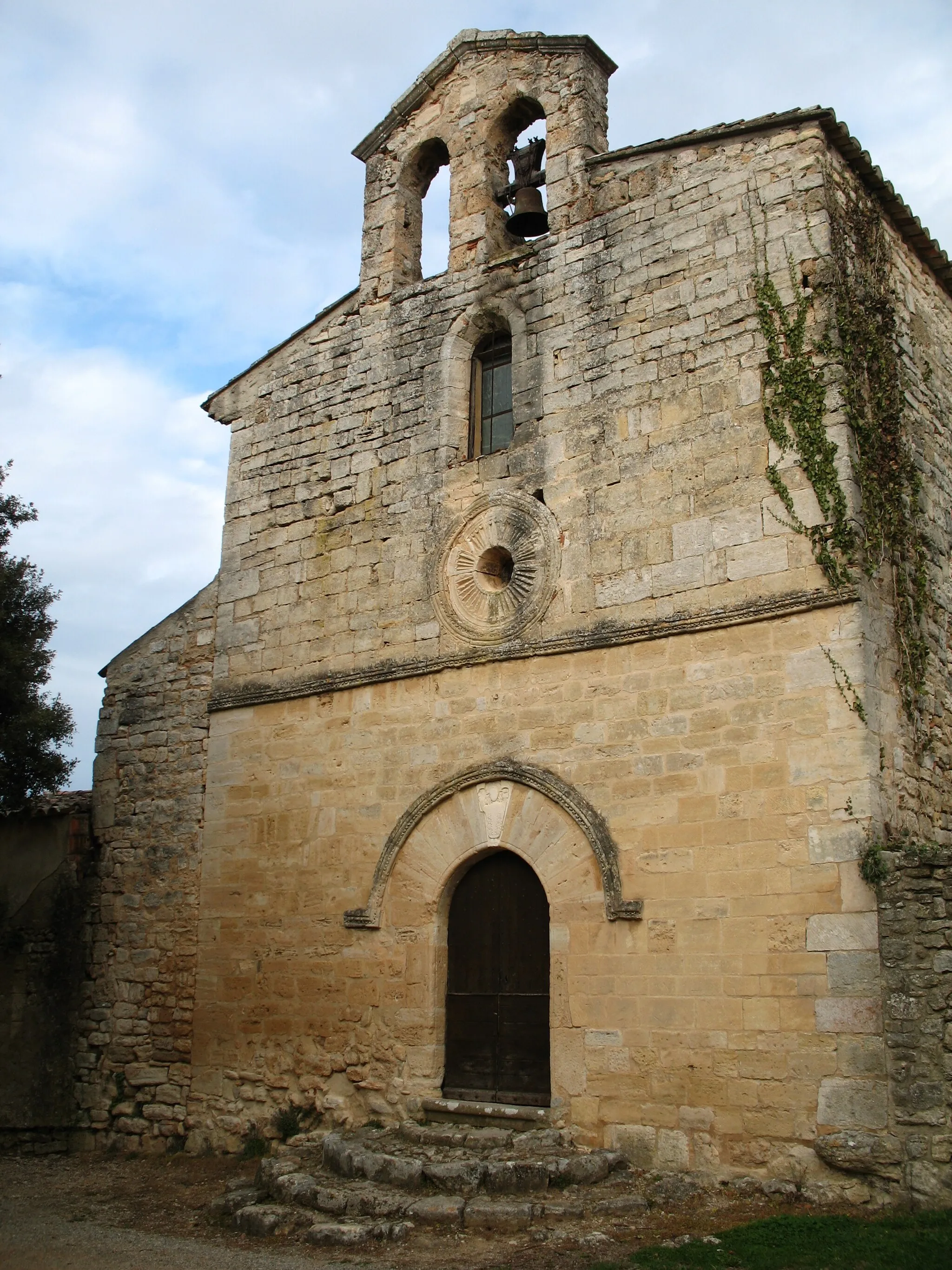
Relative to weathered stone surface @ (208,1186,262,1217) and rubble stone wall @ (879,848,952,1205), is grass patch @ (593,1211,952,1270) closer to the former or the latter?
rubble stone wall @ (879,848,952,1205)

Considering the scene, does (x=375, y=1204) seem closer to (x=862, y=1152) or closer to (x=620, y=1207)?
(x=620, y=1207)

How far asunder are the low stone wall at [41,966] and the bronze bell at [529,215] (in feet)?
22.2

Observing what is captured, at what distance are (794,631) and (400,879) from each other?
367cm

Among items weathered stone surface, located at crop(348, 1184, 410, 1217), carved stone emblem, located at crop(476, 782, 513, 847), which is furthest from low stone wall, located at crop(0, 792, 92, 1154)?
carved stone emblem, located at crop(476, 782, 513, 847)

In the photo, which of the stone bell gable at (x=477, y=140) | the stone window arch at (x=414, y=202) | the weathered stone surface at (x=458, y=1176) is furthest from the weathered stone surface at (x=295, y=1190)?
the stone window arch at (x=414, y=202)

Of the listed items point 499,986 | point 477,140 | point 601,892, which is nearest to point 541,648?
point 601,892

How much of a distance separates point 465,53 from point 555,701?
645cm

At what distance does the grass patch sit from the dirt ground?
0.24 metres

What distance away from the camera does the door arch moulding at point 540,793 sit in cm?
805

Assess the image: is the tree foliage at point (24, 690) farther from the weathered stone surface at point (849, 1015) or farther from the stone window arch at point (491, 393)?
the weathered stone surface at point (849, 1015)

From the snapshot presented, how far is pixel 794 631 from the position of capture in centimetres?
772

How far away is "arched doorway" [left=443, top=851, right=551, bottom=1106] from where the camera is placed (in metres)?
8.44

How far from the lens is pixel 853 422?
7957 mm

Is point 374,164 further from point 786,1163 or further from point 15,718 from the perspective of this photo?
point 786,1163
